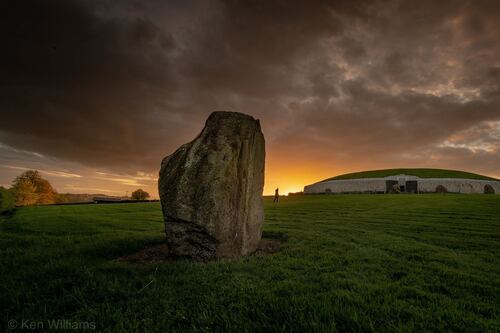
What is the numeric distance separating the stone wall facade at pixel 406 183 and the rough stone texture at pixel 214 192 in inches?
2274

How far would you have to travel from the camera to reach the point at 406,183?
56.6 meters

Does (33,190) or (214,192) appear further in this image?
(33,190)

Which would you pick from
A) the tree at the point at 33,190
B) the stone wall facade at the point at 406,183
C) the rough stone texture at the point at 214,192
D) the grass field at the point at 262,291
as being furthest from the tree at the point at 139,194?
the rough stone texture at the point at 214,192

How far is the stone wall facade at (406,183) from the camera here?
54.2 meters

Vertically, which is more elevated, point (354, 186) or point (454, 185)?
point (454, 185)

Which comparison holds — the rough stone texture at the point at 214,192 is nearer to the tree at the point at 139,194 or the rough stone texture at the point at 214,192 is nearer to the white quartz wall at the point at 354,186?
the white quartz wall at the point at 354,186

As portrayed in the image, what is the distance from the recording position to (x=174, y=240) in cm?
704

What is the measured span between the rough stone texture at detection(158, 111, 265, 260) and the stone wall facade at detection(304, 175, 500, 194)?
57762 mm

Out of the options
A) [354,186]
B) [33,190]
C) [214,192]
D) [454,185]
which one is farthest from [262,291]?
[33,190]

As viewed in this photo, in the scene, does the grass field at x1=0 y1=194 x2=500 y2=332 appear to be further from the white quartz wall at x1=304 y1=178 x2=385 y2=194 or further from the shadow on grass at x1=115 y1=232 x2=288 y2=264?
the white quartz wall at x1=304 y1=178 x2=385 y2=194

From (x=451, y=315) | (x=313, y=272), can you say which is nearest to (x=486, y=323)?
(x=451, y=315)

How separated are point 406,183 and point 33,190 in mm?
82607

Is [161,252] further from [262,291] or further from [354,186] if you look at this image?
[354,186]

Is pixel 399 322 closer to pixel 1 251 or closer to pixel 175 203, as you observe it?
pixel 175 203
